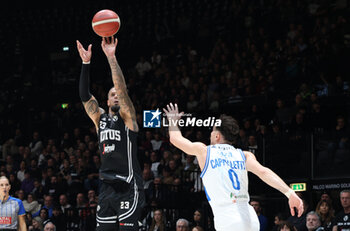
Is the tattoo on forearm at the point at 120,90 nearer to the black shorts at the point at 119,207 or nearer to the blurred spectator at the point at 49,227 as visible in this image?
the black shorts at the point at 119,207

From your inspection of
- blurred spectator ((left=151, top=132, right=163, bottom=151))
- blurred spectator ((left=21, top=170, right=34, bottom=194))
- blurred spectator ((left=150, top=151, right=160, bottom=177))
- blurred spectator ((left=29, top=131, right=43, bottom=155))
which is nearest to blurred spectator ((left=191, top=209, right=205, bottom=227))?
blurred spectator ((left=150, top=151, right=160, bottom=177))

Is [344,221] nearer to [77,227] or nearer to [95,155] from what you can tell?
[77,227]

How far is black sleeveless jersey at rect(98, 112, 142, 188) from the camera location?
7574 mm

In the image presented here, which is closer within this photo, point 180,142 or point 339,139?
point 180,142

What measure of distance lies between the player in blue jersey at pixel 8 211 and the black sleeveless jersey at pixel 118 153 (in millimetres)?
3673

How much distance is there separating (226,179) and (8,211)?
6037 mm

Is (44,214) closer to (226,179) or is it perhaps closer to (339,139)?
(339,139)

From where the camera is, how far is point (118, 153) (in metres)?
7.63

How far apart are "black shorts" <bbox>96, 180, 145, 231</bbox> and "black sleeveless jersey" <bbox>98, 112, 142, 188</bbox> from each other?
0.11 meters

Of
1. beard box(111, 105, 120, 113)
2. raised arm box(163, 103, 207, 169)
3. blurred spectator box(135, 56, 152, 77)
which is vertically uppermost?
blurred spectator box(135, 56, 152, 77)

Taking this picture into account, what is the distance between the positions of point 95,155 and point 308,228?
7.70m

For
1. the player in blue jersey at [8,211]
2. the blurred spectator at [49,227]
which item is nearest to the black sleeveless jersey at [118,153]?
the player in blue jersey at [8,211]

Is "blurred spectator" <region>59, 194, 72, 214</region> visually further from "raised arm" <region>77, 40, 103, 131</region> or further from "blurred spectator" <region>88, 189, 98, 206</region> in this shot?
"raised arm" <region>77, 40, 103, 131</region>

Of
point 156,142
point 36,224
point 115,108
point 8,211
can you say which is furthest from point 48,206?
point 115,108
